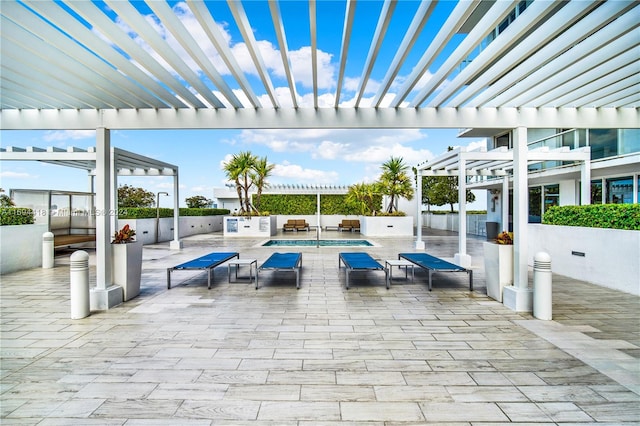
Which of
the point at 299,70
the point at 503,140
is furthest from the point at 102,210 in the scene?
the point at 503,140

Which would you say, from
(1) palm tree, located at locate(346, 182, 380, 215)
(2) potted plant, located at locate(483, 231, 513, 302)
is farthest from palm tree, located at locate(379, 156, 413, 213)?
(2) potted plant, located at locate(483, 231, 513, 302)

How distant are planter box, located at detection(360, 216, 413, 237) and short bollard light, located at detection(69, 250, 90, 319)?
1323 centimetres

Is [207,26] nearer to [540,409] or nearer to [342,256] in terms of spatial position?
[540,409]

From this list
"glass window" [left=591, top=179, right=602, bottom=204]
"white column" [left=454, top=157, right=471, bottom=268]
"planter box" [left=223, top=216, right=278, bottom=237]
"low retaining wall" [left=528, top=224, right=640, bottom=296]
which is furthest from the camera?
"planter box" [left=223, top=216, right=278, bottom=237]

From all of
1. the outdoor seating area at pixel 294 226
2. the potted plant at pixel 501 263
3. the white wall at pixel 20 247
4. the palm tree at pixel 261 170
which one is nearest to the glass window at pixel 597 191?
the potted plant at pixel 501 263

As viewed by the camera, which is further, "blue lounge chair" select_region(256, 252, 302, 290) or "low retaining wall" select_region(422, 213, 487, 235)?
"low retaining wall" select_region(422, 213, 487, 235)

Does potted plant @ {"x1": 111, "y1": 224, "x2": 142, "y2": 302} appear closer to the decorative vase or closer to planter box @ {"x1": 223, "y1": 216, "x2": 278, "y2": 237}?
the decorative vase

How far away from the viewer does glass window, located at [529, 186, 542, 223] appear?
13617mm

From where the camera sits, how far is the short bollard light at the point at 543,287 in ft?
13.5

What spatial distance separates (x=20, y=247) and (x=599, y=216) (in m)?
13.4

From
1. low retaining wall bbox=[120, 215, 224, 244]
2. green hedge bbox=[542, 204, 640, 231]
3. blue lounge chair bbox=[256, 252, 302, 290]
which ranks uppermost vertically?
green hedge bbox=[542, 204, 640, 231]

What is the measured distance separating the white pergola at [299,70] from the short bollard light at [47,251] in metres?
4.45

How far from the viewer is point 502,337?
Result: 3541 millimetres

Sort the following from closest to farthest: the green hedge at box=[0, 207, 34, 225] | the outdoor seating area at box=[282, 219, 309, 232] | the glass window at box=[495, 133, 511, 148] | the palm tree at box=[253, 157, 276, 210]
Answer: the green hedge at box=[0, 207, 34, 225], the glass window at box=[495, 133, 511, 148], the palm tree at box=[253, 157, 276, 210], the outdoor seating area at box=[282, 219, 309, 232]
